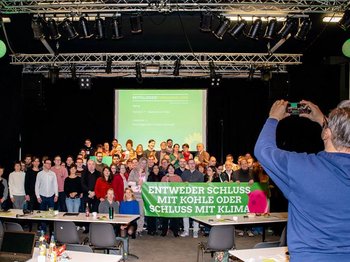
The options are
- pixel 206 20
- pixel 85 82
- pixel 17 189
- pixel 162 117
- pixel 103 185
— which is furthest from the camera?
pixel 162 117

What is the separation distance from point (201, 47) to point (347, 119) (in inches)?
466

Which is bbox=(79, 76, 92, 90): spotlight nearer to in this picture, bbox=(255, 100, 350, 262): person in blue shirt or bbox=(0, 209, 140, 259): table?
bbox=(0, 209, 140, 259): table

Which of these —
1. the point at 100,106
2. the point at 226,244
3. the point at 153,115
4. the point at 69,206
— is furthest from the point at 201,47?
the point at 226,244

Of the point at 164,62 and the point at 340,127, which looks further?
the point at 164,62

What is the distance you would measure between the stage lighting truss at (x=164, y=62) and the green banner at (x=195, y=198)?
4.15m

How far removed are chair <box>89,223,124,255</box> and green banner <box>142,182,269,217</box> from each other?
2700 mm

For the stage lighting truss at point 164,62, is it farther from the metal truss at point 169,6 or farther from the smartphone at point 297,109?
the smartphone at point 297,109

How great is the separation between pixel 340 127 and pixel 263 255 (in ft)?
14.2

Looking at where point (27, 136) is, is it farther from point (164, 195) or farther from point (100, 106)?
point (164, 195)

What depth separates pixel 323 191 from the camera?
161cm

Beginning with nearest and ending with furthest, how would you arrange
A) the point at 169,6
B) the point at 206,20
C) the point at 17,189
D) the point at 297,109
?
the point at 297,109
the point at 169,6
the point at 206,20
the point at 17,189

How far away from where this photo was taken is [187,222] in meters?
10.7

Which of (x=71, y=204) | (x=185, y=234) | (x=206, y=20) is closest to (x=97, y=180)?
(x=71, y=204)

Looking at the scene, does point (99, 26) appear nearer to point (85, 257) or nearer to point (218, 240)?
point (218, 240)
